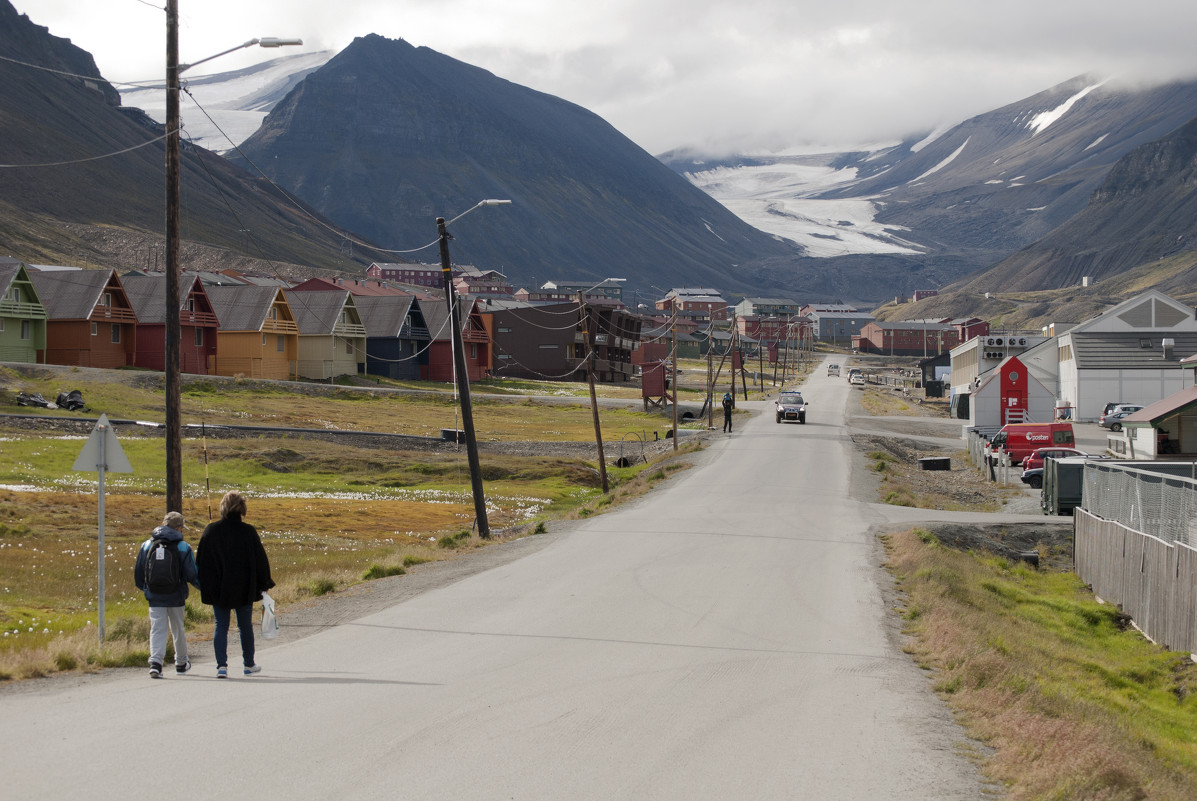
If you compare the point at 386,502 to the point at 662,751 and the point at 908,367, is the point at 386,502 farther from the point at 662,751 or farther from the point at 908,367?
the point at 908,367

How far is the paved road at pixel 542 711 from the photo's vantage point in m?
8.20

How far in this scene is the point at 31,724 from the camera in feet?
31.4

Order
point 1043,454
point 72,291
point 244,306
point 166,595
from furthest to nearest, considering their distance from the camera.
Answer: point 244,306 → point 72,291 → point 1043,454 → point 166,595

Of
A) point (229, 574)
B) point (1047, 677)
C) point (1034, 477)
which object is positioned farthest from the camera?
point (1034, 477)

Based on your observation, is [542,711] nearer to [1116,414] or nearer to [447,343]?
[1116,414]

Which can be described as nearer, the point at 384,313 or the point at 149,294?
the point at 149,294

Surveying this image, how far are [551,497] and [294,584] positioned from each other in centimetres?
2486

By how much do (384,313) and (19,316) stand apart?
1413 inches

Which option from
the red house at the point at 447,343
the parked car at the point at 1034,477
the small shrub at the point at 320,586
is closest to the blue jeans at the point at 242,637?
the small shrub at the point at 320,586

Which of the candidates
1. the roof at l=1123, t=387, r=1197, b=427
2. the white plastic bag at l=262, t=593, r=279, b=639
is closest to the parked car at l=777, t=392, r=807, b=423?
the roof at l=1123, t=387, r=1197, b=427

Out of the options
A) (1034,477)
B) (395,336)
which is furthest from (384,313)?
(1034,477)

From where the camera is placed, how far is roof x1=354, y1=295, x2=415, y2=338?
102 m

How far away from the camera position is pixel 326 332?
306ft

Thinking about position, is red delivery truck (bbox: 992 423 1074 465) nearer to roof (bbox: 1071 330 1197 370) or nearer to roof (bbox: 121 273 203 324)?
roof (bbox: 1071 330 1197 370)
